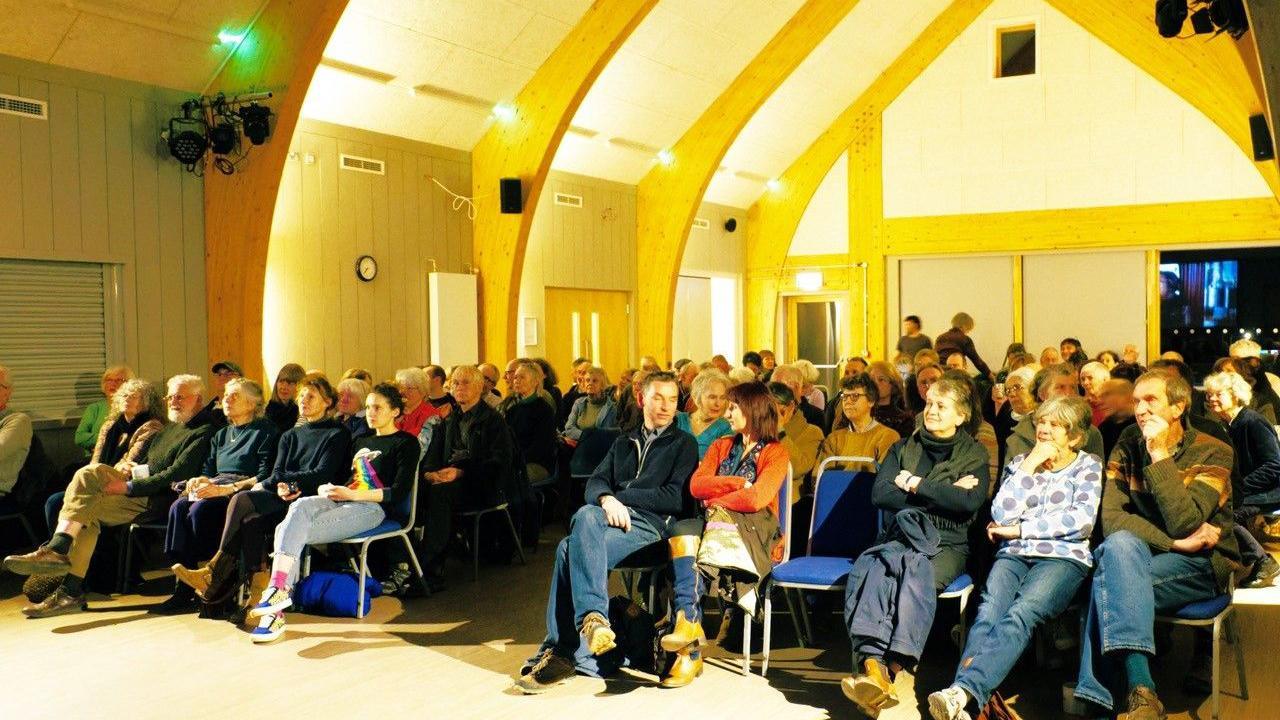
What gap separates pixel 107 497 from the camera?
540 cm

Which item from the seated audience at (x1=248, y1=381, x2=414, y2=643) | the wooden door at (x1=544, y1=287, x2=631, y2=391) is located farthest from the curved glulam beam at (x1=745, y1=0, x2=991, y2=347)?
the seated audience at (x1=248, y1=381, x2=414, y2=643)

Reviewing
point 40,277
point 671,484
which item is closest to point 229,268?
point 40,277

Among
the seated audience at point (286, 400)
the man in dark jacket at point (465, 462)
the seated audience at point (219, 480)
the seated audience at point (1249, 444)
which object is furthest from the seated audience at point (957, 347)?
the seated audience at point (219, 480)

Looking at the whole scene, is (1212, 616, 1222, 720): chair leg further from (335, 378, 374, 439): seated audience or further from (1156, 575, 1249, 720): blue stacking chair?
(335, 378, 374, 439): seated audience

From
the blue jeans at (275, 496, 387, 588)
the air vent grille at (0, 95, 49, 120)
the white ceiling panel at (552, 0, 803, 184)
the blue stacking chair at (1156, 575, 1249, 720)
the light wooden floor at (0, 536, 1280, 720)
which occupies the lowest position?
the light wooden floor at (0, 536, 1280, 720)

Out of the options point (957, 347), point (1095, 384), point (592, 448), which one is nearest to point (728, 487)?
point (1095, 384)

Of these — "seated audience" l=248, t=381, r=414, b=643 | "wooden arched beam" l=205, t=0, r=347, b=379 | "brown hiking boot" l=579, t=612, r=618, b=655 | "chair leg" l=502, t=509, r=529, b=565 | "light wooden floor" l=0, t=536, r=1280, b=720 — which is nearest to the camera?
"light wooden floor" l=0, t=536, r=1280, b=720

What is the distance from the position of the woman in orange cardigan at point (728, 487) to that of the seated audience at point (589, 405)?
3239mm

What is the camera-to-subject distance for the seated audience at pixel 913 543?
3693 mm

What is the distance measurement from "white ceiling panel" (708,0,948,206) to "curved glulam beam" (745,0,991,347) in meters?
0.15

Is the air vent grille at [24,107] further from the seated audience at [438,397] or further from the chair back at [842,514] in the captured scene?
the chair back at [842,514]

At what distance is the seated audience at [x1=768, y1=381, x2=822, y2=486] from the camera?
517 cm

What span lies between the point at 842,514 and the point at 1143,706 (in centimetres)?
132

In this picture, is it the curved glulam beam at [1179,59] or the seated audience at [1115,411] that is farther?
the curved glulam beam at [1179,59]
